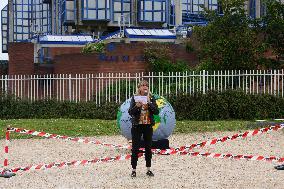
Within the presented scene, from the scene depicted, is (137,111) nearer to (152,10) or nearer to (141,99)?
(141,99)

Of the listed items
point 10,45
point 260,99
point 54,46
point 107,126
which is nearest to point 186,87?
point 260,99

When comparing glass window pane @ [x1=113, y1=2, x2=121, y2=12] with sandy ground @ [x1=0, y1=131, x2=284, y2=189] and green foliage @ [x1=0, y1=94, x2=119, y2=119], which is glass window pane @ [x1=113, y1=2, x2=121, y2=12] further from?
sandy ground @ [x1=0, y1=131, x2=284, y2=189]

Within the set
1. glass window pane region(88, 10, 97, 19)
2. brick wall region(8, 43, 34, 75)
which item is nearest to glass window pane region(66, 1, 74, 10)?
glass window pane region(88, 10, 97, 19)

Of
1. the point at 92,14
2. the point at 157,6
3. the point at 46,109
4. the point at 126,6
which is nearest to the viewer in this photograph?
the point at 46,109

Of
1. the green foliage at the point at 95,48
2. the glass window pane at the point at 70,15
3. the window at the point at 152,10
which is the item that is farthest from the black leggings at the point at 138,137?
the window at the point at 152,10

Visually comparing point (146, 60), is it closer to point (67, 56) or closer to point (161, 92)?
point (67, 56)

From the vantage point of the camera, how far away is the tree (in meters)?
27.7

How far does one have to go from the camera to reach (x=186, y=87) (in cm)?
2534

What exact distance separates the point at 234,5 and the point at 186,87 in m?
5.81

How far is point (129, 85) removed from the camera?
26.6m

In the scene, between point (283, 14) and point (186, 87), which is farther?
point (283, 14)

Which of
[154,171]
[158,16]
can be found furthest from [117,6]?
[154,171]

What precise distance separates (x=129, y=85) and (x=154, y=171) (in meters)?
15.7

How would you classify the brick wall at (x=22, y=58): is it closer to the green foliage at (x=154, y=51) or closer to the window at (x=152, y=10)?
the green foliage at (x=154, y=51)
